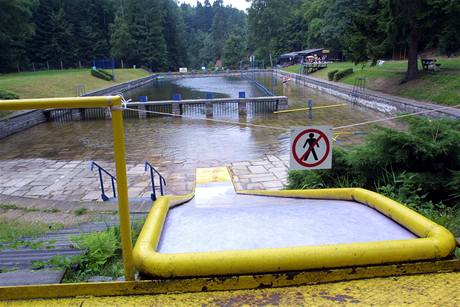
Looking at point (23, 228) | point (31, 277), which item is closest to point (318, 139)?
point (31, 277)

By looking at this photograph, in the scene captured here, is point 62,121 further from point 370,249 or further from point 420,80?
point 370,249

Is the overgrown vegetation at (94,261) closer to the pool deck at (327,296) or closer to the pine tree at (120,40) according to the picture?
the pool deck at (327,296)

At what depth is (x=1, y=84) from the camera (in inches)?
955

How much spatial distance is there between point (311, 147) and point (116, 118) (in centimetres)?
194

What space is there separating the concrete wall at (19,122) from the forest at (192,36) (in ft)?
21.3

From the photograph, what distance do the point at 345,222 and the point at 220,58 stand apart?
8915cm

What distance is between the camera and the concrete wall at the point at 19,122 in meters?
16.3

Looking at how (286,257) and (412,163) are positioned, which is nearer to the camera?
(286,257)

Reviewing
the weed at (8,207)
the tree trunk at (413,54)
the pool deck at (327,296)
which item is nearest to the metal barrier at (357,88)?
the tree trunk at (413,54)

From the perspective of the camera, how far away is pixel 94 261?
2783 mm

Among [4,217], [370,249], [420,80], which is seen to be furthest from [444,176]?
[420,80]

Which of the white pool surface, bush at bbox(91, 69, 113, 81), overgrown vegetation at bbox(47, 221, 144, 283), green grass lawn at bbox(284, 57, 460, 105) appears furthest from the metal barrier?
bush at bbox(91, 69, 113, 81)

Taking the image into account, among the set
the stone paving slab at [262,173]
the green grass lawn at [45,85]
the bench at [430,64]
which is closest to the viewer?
the stone paving slab at [262,173]

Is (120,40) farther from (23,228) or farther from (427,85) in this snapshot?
(23,228)
